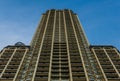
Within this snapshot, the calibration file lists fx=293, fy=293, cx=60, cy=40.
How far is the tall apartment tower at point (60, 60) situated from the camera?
216ft

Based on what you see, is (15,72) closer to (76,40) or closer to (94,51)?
(94,51)

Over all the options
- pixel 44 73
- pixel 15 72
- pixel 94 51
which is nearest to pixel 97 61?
pixel 94 51

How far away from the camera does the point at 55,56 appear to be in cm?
8169

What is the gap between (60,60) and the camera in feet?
257

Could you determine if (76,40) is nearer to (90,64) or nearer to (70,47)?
(70,47)

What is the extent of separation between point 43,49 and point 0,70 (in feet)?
67.0

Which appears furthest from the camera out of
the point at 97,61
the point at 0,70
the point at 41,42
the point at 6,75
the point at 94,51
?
the point at 41,42

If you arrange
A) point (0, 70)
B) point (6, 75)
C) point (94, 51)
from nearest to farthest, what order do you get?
point (6, 75) → point (0, 70) → point (94, 51)

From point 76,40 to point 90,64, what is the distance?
25.2m

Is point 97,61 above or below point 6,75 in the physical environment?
above

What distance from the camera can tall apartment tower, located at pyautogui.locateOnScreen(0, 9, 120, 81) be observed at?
65875mm

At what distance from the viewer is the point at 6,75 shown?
219ft

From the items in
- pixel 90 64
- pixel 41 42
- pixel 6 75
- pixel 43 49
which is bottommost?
pixel 6 75

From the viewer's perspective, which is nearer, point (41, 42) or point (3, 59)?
point (3, 59)
